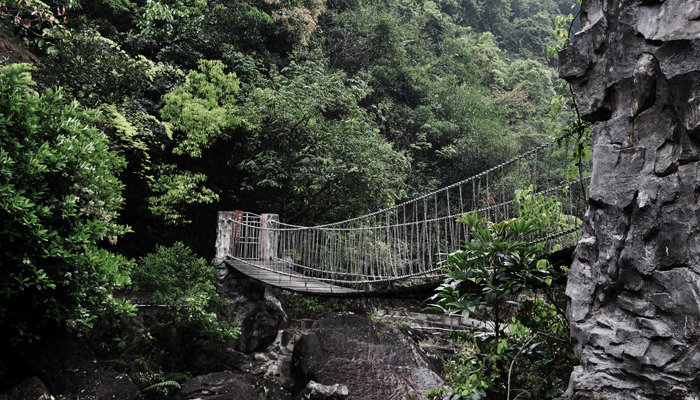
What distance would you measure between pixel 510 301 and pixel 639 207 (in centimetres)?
65

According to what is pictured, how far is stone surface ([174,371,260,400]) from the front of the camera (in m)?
3.95

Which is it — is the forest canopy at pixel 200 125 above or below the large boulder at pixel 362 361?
above

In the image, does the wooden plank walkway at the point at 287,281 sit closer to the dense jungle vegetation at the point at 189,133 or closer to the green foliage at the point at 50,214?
the dense jungle vegetation at the point at 189,133

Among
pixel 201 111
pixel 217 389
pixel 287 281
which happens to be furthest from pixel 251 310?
pixel 201 111

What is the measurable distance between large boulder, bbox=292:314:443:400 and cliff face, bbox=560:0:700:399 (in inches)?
104

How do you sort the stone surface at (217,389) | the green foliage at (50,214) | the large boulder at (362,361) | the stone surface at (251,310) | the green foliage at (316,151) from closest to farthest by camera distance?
the green foliage at (50,214)
the stone surface at (217,389)
the large boulder at (362,361)
the stone surface at (251,310)
the green foliage at (316,151)

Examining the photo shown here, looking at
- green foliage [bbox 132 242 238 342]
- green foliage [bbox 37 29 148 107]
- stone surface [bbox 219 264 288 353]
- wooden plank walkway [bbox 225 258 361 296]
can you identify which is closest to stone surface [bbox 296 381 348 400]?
wooden plank walkway [bbox 225 258 361 296]

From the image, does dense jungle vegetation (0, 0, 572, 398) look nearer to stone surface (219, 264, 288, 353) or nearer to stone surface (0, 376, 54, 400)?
stone surface (0, 376, 54, 400)

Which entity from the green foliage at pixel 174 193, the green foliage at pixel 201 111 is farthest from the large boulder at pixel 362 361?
the green foliage at pixel 201 111

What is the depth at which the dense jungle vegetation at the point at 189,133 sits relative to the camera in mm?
2836

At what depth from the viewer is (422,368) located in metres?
4.52

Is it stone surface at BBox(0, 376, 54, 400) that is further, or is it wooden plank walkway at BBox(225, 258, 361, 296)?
wooden plank walkway at BBox(225, 258, 361, 296)

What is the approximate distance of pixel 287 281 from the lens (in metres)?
4.52

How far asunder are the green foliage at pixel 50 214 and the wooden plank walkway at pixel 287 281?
1.55 metres
